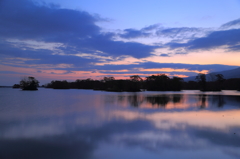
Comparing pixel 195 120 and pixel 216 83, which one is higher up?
pixel 216 83

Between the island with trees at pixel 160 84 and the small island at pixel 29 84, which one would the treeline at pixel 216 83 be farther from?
the small island at pixel 29 84

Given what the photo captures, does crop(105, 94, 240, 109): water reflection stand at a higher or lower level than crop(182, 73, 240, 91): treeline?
lower

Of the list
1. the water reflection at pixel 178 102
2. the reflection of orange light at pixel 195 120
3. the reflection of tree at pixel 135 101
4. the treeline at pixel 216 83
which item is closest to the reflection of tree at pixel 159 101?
the water reflection at pixel 178 102

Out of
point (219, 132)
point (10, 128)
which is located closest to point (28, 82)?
point (10, 128)

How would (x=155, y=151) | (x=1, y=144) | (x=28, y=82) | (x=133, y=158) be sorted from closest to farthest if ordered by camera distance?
1. (x=133, y=158)
2. (x=155, y=151)
3. (x=1, y=144)
4. (x=28, y=82)

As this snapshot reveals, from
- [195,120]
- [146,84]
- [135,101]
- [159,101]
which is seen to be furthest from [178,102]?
[146,84]

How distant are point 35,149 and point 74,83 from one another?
14452 centimetres

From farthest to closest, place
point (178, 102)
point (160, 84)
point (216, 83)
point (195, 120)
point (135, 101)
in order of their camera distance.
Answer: point (160, 84) → point (216, 83) → point (135, 101) → point (178, 102) → point (195, 120)

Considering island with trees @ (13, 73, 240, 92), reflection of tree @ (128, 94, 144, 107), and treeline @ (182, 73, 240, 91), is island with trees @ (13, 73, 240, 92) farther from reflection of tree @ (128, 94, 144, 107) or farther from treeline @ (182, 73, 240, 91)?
reflection of tree @ (128, 94, 144, 107)

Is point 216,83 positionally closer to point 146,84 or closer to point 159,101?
point 146,84

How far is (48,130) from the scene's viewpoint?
780 centimetres

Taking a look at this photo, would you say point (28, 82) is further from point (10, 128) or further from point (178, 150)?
point (178, 150)

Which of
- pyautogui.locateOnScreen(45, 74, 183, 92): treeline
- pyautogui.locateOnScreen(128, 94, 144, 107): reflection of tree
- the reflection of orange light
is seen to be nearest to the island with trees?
pyautogui.locateOnScreen(45, 74, 183, 92): treeline

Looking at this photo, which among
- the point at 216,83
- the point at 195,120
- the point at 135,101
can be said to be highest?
the point at 216,83
